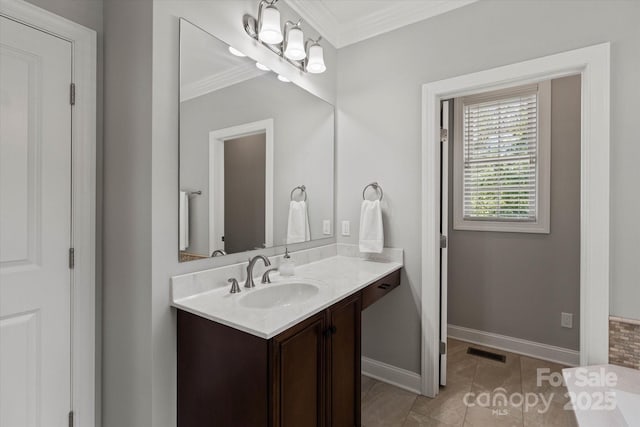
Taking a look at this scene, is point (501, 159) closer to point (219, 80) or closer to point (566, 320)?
point (566, 320)

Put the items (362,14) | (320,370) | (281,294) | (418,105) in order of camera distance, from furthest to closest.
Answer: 1. (362,14)
2. (418,105)
3. (281,294)
4. (320,370)

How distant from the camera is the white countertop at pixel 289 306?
114 cm

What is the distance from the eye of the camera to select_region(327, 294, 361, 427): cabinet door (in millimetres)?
1433

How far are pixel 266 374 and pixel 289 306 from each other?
0.29 meters

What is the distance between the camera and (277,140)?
1.98 meters

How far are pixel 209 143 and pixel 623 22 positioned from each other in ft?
7.08

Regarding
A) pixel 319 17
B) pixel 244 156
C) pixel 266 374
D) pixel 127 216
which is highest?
pixel 319 17

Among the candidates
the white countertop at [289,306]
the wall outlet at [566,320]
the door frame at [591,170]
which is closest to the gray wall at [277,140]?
the white countertop at [289,306]

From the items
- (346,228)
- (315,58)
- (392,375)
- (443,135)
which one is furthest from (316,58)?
(392,375)

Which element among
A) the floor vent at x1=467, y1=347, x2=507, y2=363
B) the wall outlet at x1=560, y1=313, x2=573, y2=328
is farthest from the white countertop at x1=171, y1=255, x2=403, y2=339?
the wall outlet at x1=560, y1=313, x2=573, y2=328

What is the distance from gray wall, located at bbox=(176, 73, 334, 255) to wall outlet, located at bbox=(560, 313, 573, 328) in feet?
6.75

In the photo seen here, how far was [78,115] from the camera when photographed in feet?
4.72

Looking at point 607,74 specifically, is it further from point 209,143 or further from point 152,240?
point 152,240

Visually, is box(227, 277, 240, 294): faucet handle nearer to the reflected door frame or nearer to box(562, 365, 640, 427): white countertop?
the reflected door frame
